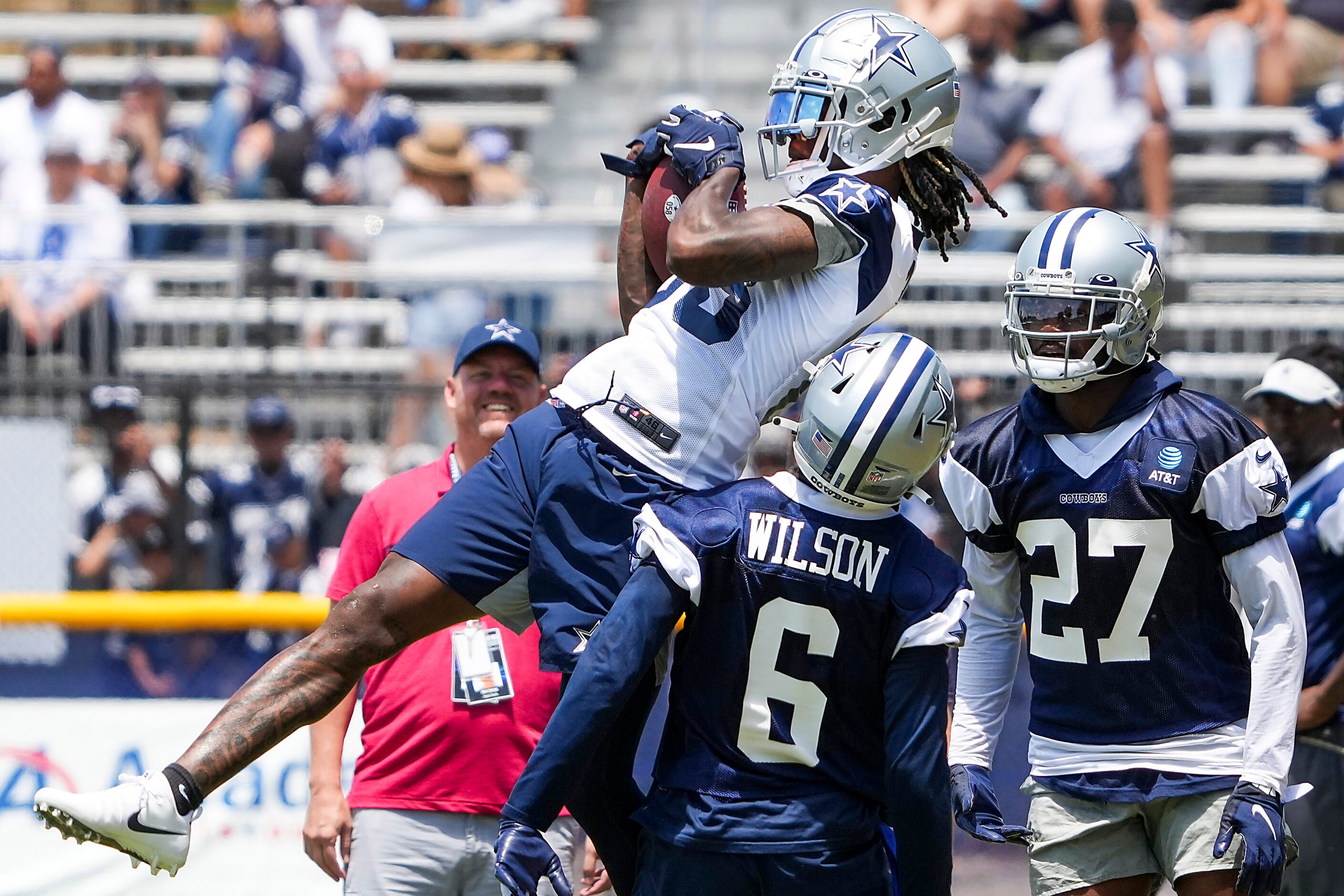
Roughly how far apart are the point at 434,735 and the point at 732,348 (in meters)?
1.59

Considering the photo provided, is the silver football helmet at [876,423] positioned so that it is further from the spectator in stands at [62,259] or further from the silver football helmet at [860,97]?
the spectator in stands at [62,259]

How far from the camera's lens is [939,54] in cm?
357

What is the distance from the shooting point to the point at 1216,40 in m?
10.7

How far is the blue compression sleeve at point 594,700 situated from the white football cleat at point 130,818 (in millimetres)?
732

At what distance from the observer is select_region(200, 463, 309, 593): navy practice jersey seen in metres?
7.68

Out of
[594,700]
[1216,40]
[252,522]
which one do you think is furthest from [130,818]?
[1216,40]

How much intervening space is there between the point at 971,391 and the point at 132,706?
3.96 metres

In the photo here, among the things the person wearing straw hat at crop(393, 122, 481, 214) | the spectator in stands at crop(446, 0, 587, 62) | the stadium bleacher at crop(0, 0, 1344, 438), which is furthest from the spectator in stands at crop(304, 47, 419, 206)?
the spectator in stands at crop(446, 0, 587, 62)

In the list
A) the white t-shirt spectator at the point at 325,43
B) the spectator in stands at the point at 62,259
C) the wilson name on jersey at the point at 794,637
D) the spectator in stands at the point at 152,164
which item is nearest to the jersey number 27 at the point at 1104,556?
the wilson name on jersey at the point at 794,637

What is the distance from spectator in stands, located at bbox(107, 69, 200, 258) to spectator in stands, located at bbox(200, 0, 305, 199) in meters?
0.21

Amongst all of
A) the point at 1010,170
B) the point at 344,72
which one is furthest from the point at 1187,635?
the point at 344,72

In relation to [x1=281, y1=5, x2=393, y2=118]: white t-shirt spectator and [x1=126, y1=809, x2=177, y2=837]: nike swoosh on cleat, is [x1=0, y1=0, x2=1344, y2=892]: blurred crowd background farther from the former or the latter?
[x1=126, y1=809, x2=177, y2=837]: nike swoosh on cleat

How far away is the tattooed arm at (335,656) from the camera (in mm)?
3424

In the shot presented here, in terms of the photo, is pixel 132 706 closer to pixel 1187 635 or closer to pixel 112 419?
pixel 112 419
